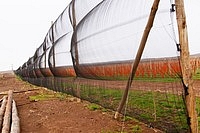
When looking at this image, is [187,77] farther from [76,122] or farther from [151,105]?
[76,122]

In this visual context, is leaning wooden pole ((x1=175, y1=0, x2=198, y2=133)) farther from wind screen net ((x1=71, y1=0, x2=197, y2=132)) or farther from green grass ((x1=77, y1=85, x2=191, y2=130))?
green grass ((x1=77, y1=85, x2=191, y2=130))

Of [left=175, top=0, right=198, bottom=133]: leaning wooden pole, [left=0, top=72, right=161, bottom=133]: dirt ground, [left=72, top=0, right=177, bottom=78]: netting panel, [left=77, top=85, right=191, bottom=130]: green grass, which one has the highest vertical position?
[left=72, top=0, right=177, bottom=78]: netting panel

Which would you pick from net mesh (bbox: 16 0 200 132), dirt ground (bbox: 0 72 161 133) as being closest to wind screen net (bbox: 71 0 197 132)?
net mesh (bbox: 16 0 200 132)

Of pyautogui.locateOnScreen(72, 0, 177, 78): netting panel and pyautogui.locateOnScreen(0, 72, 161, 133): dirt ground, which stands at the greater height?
pyautogui.locateOnScreen(72, 0, 177, 78): netting panel

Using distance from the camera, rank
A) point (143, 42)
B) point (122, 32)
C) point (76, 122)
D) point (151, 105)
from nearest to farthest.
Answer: point (143, 42), point (122, 32), point (151, 105), point (76, 122)

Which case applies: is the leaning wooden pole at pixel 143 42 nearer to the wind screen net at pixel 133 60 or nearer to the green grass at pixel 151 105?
the wind screen net at pixel 133 60

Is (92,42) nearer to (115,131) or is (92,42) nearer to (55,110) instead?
(115,131)

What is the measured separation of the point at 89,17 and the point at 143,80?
1988mm

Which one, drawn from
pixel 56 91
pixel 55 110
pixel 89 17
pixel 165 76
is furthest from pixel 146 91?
pixel 56 91

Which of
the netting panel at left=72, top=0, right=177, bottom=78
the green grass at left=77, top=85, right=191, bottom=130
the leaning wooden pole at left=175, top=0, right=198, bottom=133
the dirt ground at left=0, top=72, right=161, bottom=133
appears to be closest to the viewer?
the leaning wooden pole at left=175, top=0, right=198, bottom=133

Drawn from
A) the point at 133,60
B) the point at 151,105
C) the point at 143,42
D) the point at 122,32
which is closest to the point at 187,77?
the point at 143,42

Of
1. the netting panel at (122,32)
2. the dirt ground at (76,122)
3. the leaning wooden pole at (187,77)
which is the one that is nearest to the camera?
the leaning wooden pole at (187,77)

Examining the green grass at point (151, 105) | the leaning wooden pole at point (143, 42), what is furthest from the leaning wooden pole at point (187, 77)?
the leaning wooden pole at point (143, 42)

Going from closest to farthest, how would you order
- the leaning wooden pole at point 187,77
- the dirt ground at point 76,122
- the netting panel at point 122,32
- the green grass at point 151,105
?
1. the leaning wooden pole at point 187,77
2. the netting panel at point 122,32
3. the green grass at point 151,105
4. the dirt ground at point 76,122
